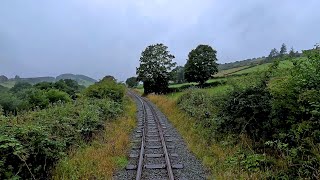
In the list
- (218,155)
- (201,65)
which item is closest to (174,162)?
(218,155)

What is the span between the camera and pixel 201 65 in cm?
6303

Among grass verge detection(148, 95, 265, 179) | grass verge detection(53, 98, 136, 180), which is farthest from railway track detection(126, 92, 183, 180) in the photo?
A: grass verge detection(148, 95, 265, 179)

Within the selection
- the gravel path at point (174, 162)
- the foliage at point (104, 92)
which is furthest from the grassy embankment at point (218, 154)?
the foliage at point (104, 92)

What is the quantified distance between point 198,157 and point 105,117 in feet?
27.3

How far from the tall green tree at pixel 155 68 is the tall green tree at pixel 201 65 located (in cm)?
531

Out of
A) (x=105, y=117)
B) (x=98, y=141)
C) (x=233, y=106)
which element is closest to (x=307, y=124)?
(x=233, y=106)

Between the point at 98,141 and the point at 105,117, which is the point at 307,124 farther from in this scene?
the point at 105,117

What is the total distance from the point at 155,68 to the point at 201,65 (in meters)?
10.8

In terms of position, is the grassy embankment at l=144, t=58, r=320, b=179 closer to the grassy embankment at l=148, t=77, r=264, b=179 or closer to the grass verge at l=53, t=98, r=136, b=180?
the grassy embankment at l=148, t=77, r=264, b=179

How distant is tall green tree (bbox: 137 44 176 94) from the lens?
6581 centimetres

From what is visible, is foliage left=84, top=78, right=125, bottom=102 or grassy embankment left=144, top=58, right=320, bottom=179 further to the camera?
foliage left=84, top=78, right=125, bottom=102

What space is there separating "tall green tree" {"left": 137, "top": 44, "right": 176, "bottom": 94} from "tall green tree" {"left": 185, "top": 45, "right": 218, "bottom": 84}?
17.4 ft

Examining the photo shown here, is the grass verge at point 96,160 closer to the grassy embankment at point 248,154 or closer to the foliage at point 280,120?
the grassy embankment at point 248,154

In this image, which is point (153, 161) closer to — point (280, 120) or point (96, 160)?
point (96, 160)
